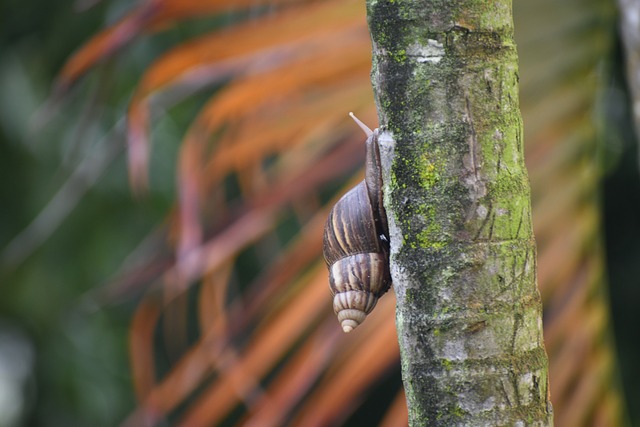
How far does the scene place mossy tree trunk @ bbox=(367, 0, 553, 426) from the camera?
498 mm

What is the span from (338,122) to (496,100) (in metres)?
0.80

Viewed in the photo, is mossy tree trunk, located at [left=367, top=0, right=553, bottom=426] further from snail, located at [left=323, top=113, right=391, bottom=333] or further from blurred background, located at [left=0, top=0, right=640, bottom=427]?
blurred background, located at [left=0, top=0, right=640, bottom=427]

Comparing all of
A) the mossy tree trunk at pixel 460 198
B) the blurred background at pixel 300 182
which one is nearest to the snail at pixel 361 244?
the mossy tree trunk at pixel 460 198

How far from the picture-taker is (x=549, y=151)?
4.05 ft

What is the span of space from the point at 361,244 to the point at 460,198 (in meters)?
0.12

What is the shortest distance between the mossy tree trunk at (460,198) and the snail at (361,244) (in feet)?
0.22

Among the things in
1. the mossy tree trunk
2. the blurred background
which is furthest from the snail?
the blurred background

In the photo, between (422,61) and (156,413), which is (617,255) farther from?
(422,61)

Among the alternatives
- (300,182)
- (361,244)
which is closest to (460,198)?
(361,244)

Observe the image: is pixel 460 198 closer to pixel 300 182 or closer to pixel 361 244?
pixel 361 244

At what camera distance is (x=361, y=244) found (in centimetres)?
60

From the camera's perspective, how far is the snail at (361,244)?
587 millimetres

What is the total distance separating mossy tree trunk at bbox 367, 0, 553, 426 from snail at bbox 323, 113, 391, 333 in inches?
2.7

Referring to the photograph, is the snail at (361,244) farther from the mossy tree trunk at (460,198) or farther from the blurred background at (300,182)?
the blurred background at (300,182)
